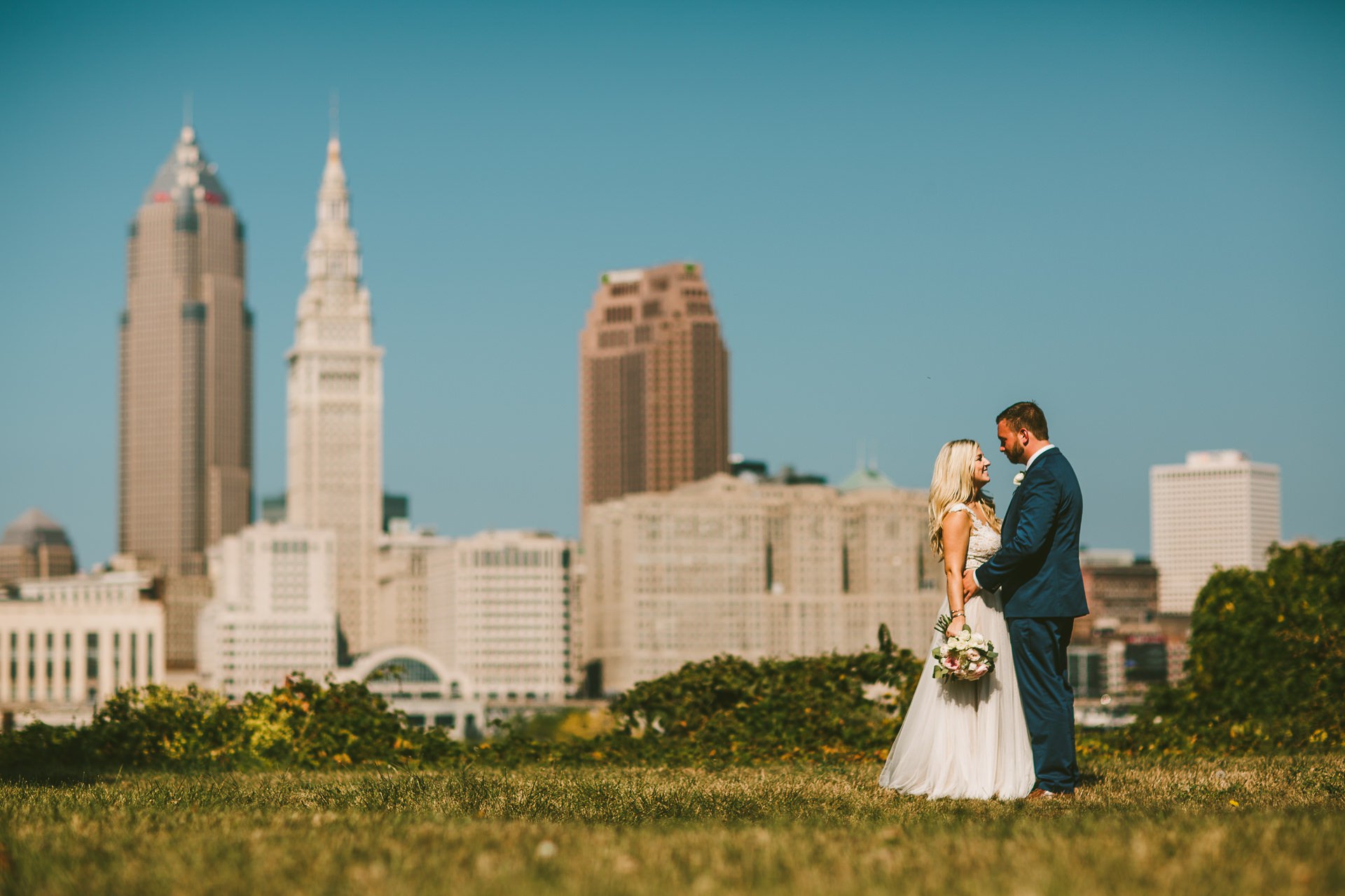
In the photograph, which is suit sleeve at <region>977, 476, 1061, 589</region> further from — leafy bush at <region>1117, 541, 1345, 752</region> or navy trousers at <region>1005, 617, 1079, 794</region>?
leafy bush at <region>1117, 541, 1345, 752</region>

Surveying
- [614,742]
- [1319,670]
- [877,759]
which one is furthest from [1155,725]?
[614,742]

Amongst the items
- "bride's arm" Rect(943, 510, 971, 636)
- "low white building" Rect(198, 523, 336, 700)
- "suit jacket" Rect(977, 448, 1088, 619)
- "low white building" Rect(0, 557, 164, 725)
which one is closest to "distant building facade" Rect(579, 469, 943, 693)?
"low white building" Rect(198, 523, 336, 700)

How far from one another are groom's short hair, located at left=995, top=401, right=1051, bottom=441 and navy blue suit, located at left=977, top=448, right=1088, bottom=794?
162mm

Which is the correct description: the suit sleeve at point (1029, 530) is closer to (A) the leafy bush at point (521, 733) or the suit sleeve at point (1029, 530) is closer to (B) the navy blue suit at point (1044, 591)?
(B) the navy blue suit at point (1044, 591)

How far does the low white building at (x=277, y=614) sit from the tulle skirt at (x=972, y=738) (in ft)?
589

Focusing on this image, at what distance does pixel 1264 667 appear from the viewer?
13.8 m

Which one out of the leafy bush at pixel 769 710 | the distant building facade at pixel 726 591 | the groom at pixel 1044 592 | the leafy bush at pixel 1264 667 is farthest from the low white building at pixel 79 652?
the groom at pixel 1044 592

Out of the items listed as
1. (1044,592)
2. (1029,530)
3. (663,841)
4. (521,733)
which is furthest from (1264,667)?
(663,841)

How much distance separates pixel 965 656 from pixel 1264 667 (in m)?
5.86

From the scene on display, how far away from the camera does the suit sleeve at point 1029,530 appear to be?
888 centimetres

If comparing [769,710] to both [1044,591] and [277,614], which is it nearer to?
[1044,591]

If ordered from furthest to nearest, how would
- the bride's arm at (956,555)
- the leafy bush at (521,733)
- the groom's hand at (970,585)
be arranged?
the leafy bush at (521,733) → the groom's hand at (970,585) → the bride's arm at (956,555)

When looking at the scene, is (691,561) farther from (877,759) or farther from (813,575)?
(877,759)

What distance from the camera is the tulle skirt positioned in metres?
8.88
